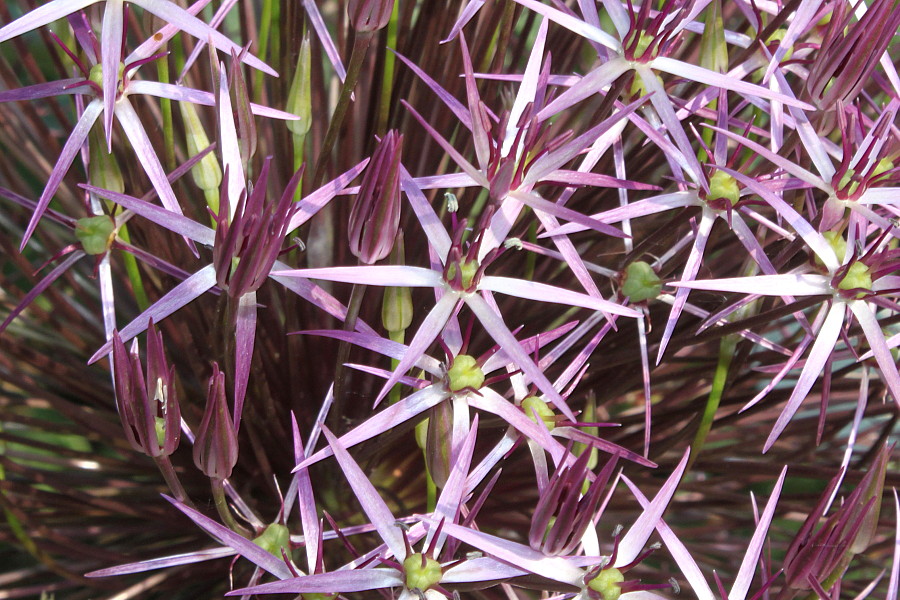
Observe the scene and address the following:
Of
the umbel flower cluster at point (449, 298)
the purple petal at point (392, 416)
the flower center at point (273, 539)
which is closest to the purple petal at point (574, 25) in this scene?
the umbel flower cluster at point (449, 298)

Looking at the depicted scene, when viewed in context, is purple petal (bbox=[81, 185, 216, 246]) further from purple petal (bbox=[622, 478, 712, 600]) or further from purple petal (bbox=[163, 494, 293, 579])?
purple petal (bbox=[622, 478, 712, 600])

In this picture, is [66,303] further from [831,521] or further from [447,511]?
[831,521]

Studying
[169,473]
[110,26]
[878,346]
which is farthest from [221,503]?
[878,346]

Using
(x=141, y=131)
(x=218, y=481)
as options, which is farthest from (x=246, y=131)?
(x=218, y=481)

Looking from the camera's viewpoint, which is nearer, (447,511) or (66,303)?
(447,511)

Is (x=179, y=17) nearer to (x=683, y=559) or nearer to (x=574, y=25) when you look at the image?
(x=574, y=25)

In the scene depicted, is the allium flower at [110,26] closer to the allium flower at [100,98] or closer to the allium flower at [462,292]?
the allium flower at [100,98]

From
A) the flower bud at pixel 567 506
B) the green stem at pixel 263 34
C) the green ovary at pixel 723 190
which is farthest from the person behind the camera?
the green stem at pixel 263 34
